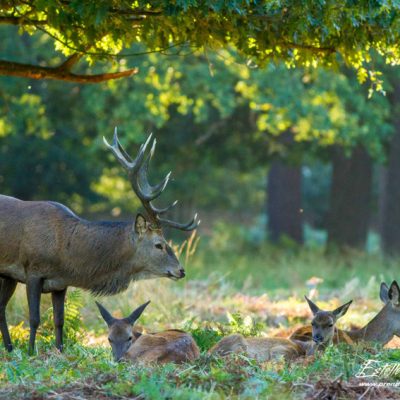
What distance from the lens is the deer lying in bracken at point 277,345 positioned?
8.88 m

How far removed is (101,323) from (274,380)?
5.44 m

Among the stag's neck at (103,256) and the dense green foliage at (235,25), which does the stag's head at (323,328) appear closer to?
the stag's neck at (103,256)

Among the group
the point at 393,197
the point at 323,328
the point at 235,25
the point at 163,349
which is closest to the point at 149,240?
the point at 163,349

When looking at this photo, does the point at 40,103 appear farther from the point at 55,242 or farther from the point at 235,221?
the point at 235,221

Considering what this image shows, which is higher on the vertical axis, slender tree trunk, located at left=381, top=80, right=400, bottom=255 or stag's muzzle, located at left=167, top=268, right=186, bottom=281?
stag's muzzle, located at left=167, top=268, right=186, bottom=281

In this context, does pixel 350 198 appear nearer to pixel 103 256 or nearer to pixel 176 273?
pixel 176 273

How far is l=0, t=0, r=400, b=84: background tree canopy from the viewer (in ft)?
30.7

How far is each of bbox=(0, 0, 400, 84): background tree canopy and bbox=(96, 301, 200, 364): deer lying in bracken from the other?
2.86 metres

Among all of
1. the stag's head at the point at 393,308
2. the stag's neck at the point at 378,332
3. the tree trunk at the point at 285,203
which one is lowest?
the tree trunk at the point at 285,203

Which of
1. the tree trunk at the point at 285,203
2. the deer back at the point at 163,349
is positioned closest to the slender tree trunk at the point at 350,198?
the tree trunk at the point at 285,203

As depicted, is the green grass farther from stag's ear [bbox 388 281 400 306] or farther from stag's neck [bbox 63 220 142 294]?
stag's ear [bbox 388 281 400 306]

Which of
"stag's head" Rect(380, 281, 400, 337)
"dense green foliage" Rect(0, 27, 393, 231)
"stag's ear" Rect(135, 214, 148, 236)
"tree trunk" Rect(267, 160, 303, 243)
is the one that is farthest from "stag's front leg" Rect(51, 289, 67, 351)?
"tree trunk" Rect(267, 160, 303, 243)

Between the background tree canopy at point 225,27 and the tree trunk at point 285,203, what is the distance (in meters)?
16.9

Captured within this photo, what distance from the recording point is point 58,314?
1002 cm
